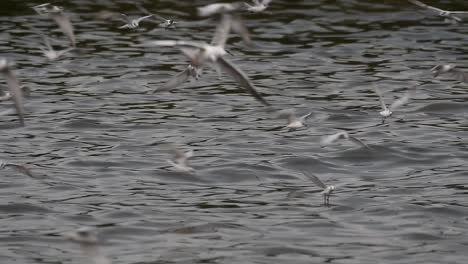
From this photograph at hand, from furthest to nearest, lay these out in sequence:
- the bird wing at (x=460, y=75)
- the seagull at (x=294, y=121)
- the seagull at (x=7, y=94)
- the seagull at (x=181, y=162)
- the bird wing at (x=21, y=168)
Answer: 1. the seagull at (x=294, y=121)
2. the seagull at (x=7, y=94)
3. the bird wing at (x=460, y=75)
4. the seagull at (x=181, y=162)
5. the bird wing at (x=21, y=168)

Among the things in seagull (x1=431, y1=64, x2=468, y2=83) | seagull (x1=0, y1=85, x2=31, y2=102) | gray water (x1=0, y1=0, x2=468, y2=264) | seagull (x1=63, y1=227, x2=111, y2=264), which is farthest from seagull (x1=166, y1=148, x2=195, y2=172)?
seagull (x1=431, y1=64, x2=468, y2=83)

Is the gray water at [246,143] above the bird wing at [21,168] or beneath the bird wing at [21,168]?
beneath

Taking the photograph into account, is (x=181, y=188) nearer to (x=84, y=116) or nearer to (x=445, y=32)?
(x=84, y=116)

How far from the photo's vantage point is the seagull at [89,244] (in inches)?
436

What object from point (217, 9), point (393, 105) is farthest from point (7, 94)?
point (393, 105)

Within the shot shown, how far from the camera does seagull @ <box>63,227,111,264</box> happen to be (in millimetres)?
11078

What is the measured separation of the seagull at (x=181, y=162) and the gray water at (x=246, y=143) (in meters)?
0.17

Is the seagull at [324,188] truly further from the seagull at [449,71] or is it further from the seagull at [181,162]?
the seagull at [449,71]

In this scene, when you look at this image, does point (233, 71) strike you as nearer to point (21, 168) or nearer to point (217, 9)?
point (217, 9)

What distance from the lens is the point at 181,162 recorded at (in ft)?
50.8

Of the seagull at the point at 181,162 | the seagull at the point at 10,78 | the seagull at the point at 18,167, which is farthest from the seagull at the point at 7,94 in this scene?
the seagull at the point at 10,78

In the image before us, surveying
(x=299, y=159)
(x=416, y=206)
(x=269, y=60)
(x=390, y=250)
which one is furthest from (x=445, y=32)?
(x=390, y=250)

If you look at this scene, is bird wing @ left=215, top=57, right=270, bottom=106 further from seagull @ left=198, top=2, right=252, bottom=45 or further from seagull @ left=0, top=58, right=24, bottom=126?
seagull @ left=0, top=58, right=24, bottom=126

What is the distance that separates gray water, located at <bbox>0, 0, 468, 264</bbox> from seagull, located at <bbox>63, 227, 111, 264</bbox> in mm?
323
